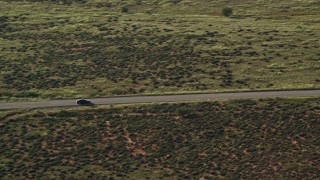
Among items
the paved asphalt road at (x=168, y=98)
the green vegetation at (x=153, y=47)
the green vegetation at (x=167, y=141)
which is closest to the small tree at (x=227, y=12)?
the green vegetation at (x=153, y=47)

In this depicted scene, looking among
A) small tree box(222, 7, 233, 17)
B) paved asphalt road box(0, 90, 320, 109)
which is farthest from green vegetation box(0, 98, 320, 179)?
small tree box(222, 7, 233, 17)

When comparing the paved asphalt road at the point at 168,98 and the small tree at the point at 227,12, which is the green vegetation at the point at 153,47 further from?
the paved asphalt road at the point at 168,98

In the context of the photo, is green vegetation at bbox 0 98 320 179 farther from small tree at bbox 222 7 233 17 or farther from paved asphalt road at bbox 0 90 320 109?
small tree at bbox 222 7 233 17

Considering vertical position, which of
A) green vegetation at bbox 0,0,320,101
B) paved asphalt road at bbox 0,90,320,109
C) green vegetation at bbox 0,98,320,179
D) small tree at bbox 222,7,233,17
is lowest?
green vegetation at bbox 0,98,320,179

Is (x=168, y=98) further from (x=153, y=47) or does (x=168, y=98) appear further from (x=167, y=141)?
(x=153, y=47)

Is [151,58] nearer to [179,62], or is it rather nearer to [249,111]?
[179,62]
